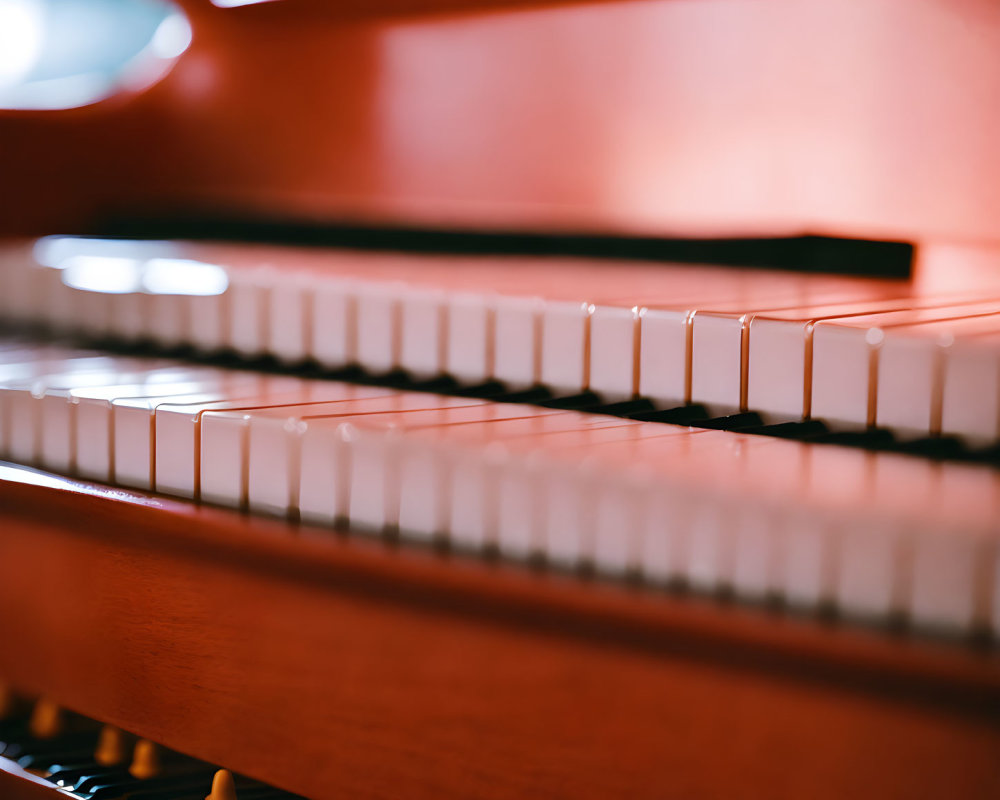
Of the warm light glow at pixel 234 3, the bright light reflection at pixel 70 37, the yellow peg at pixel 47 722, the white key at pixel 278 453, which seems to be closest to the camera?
the white key at pixel 278 453

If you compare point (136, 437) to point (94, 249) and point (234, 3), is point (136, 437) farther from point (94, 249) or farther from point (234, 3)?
point (234, 3)

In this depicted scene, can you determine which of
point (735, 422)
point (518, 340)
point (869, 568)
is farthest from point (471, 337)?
point (869, 568)

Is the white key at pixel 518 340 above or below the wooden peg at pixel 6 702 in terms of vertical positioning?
above

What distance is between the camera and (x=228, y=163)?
1566 mm

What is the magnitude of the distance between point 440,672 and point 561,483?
6.6 inches

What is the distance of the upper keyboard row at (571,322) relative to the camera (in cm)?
76

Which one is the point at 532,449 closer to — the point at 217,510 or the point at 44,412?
the point at 217,510

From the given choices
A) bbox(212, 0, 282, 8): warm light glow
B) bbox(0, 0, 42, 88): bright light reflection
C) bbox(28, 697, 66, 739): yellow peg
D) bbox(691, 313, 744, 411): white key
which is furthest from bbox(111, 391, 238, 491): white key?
bbox(0, 0, 42, 88): bright light reflection

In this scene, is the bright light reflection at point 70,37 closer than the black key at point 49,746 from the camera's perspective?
No

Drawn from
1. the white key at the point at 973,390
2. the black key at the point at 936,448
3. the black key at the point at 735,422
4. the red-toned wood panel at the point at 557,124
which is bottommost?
the black key at the point at 936,448

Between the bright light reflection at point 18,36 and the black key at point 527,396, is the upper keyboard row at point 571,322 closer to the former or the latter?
the black key at point 527,396

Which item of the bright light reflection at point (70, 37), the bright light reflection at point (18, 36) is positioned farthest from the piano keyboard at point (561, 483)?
the bright light reflection at point (18, 36)

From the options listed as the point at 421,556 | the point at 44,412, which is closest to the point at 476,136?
the point at 44,412

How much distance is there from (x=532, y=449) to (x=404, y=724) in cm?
23
